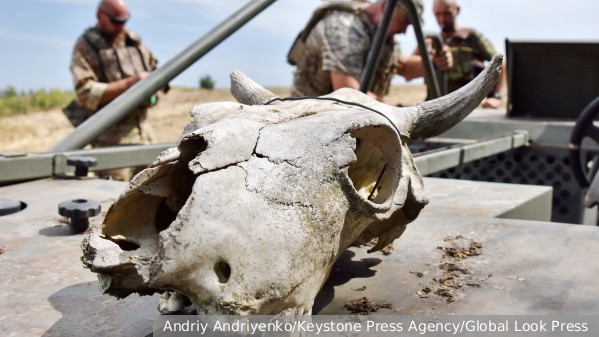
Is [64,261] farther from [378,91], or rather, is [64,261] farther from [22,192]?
[378,91]

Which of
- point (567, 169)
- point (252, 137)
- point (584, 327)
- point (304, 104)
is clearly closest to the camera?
point (252, 137)

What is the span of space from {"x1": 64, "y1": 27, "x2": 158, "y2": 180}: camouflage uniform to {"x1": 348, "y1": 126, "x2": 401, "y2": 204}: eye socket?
14.2ft

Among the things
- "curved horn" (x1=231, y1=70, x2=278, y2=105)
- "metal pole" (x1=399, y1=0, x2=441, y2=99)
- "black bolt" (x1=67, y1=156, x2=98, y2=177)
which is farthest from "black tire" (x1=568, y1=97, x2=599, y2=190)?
"black bolt" (x1=67, y1=156, x2=98, y2=177)

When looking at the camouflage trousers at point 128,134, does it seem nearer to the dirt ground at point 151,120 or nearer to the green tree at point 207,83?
the dirt ground at point 151,120

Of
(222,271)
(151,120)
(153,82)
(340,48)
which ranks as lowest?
(151,120)

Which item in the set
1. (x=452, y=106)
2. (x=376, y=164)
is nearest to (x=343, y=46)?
(x=452, y=106)

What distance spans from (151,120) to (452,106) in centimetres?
1500

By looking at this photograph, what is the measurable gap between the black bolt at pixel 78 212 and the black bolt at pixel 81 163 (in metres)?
0.74

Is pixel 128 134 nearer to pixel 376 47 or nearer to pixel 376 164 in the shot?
pixel 376 47

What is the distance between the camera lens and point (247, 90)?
7.00ft

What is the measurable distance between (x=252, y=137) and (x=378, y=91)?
447cm

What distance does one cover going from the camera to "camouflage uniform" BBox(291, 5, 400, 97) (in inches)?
208

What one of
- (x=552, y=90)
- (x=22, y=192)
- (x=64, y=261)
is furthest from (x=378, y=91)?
(x=64, y=261)

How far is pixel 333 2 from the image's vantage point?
5.40 meters
